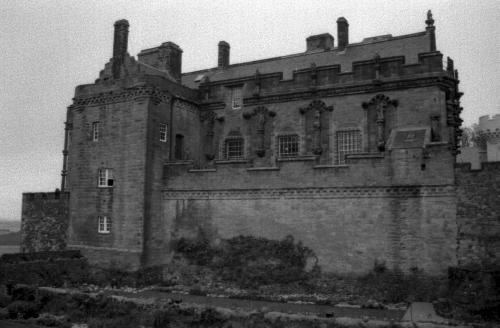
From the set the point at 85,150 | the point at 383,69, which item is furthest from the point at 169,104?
the point at 383,69

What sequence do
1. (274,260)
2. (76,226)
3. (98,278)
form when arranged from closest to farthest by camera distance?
(274,260) → (98,278) → (76,226)

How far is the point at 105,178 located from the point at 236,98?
32.0ft

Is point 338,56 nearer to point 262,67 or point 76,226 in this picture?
point 262,67

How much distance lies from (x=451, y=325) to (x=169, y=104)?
19891mm

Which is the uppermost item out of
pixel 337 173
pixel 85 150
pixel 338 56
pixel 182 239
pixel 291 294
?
pixel 338 56

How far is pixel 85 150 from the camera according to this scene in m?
28.9

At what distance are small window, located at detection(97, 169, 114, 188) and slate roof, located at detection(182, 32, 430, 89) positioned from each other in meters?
10.7

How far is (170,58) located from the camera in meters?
33.2

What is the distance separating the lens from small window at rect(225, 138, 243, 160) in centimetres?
3064

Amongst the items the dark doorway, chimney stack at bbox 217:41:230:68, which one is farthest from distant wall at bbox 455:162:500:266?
chimney stack at bbox 217:41:230:68

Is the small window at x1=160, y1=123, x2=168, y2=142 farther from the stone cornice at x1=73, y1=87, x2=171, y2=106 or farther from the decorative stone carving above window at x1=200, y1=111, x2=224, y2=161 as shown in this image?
the decorative stone carving above window at x1=200, y1=111, x2=224, y2=161

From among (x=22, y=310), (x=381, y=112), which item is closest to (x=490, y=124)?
(x=381, y=112)

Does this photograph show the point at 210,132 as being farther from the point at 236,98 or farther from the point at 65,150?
the point at 65,150

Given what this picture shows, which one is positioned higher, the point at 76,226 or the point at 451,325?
the point at 76,226
